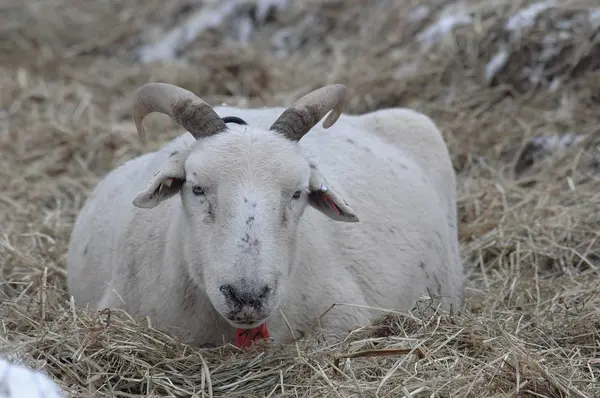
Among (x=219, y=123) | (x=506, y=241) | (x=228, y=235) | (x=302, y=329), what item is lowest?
(x=506, y=241)

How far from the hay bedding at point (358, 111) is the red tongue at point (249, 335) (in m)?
0.06

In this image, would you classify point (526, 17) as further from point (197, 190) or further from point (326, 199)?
point (197, 190)

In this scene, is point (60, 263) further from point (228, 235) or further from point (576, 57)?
point (576, 57)

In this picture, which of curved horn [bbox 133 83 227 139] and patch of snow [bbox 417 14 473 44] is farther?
patch of snow [bbox 417 14 473 44]

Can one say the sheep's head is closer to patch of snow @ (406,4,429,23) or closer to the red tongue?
the red tongue

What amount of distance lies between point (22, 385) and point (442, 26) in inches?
301

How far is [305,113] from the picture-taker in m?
4.95

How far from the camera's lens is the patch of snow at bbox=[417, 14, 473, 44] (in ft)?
33.1

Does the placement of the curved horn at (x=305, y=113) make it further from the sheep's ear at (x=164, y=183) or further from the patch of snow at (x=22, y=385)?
the patch of snow at (x=22, y=385)

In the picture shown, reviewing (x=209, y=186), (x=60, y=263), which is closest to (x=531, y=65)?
(x=60, y=263)

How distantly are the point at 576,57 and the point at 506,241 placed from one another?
8.92 ft

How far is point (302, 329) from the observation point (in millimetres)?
5195

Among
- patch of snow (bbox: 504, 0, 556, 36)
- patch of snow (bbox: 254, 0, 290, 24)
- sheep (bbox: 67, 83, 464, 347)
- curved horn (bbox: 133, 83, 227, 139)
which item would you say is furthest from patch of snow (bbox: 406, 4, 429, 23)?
curved horn (bbox: 133, 83, 227, 139)

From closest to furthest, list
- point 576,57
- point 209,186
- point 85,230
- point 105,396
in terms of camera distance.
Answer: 1. point 105,396
2. point 209,186
3. point 85,230
4. point 576,57
